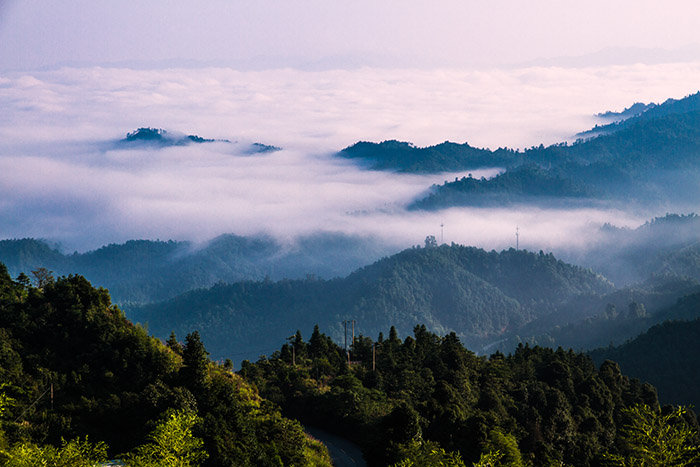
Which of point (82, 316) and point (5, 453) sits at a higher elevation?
point (82, 316)

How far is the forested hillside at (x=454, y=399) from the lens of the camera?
2266 inches

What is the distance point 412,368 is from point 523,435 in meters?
16.4

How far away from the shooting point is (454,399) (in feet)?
235

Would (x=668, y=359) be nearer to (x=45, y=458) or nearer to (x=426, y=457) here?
(x=426, y=457)

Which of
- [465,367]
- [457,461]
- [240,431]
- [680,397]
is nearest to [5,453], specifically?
[240,431]

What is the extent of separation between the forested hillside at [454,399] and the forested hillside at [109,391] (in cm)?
768

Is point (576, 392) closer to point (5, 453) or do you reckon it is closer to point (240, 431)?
point (240, 431)

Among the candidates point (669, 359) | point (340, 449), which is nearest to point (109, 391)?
point (340, 449)

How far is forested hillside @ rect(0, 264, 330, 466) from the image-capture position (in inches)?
1992

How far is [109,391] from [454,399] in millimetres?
30990

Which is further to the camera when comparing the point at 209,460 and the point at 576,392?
the point at 576,392

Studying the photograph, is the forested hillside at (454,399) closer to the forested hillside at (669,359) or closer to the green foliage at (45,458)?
the green foliage at (45,458)

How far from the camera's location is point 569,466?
69938 millimetres

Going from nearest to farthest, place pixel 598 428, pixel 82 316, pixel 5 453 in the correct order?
1. pixel 5 453
2. pixel 82 316
3. pixel 598 428
